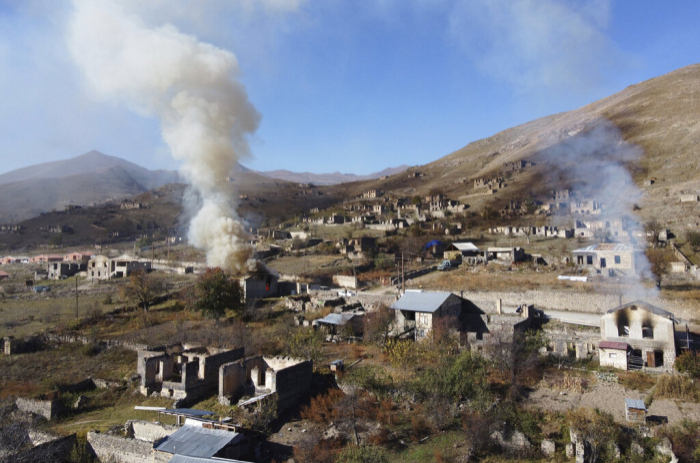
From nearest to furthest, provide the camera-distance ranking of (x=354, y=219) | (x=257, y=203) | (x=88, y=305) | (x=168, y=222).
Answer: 1. (x=88, y=305)
2. (x=354, y=219)
3. (x=168, y=222)
4. (x=257, y=203)

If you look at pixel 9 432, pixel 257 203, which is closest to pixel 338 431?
pixel 9 432

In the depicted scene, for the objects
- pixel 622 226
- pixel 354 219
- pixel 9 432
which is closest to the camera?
pixel 9 432

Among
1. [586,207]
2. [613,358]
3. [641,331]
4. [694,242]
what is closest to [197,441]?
[613,358]

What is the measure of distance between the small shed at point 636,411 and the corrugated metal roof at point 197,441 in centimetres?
959

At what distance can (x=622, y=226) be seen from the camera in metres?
39.3

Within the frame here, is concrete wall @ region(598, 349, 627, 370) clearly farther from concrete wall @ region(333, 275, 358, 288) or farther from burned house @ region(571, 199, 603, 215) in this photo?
burned house @ region(571, 199, 603, 215)

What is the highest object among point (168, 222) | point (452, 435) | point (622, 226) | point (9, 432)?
point (168, 222)

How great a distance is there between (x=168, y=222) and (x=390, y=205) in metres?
43.8

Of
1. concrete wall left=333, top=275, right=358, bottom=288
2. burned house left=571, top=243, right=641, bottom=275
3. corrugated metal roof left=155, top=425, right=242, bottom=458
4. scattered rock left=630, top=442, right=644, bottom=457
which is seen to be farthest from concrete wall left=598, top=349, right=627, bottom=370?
concrete wall left=333, top=275, right=358, bottom=288

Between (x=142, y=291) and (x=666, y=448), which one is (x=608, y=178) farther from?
(x=142, y=291)

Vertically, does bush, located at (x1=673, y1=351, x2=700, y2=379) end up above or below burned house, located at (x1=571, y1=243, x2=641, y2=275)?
below

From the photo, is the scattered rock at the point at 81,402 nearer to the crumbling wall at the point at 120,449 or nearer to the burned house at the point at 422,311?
the crumbling wall at the point at 120,449

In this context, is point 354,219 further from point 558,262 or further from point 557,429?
point 557,429

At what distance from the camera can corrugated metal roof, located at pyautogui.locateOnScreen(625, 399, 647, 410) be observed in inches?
464
